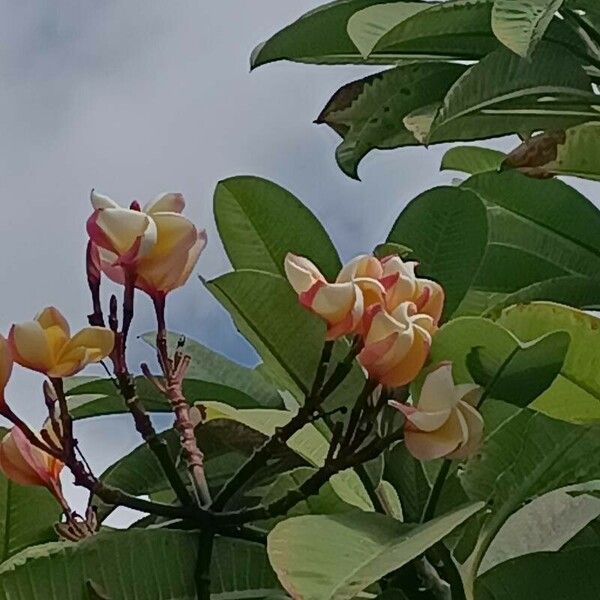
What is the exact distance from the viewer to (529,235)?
0.88 m

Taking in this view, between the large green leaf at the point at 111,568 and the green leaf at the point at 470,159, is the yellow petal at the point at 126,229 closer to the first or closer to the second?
the large green leaf at the point at 111,568

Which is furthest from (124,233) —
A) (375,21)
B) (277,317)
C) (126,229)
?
(375,21)

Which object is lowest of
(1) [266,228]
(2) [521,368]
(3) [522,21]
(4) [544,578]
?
(4) [544,578]

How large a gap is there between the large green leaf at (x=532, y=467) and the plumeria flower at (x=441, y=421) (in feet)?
0.11

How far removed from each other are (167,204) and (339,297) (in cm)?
11

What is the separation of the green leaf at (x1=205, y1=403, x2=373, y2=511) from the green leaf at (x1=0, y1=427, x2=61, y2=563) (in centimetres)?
12

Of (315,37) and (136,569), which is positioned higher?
(315,37)

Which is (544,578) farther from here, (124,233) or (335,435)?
(124,233)

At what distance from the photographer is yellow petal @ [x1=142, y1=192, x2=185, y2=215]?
1.95 ft

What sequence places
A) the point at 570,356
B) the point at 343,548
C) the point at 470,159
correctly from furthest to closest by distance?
the point at 470,159 → the point at 570,356 → the point at 343,548

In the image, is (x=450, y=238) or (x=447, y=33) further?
(x=447, y=33)

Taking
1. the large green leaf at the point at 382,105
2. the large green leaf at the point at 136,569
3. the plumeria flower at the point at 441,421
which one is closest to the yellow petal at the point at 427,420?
the plumeria flower at the point at 441,421

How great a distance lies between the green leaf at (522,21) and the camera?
70cm

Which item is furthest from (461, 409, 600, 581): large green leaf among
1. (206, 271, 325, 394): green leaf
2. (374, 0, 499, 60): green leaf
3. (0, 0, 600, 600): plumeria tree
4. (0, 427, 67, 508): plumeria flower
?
(374, 0, 499, 60): green leaf
